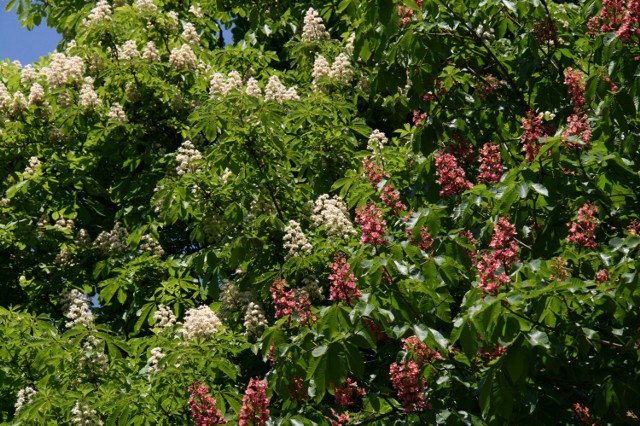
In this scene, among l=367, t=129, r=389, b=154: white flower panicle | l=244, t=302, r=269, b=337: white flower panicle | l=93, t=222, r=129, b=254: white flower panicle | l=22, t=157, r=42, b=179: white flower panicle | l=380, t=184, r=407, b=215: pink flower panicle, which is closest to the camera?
l=380, t=184, r=407, b=215: pink flower panicle

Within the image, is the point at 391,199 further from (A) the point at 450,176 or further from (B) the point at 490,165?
(B) the point at 490,165

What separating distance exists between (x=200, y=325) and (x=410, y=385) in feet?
6.55

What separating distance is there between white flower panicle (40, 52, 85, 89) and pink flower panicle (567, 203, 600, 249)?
5.12 m

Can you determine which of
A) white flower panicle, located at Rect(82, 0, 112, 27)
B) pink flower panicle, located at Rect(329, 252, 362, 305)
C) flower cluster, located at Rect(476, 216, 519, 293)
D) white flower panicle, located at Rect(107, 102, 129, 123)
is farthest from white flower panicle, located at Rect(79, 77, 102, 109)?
flower cluster, located at Rect(476, 216, 519, 293)

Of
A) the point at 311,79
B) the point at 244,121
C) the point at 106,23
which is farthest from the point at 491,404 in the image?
the point at 106,23

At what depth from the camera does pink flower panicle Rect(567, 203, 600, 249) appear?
4.39 meters

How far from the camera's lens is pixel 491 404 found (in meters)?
4.01

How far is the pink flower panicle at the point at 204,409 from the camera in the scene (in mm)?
5035

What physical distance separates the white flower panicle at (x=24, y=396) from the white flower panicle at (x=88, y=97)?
2620 mm

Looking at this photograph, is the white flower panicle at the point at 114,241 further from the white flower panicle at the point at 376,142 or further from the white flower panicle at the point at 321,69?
the white flower panicle at the point at 376,142

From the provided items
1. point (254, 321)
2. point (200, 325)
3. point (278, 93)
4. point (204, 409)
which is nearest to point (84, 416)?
point (200, 325)

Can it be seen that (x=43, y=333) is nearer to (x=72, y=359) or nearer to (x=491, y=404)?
(x=72, y=359)

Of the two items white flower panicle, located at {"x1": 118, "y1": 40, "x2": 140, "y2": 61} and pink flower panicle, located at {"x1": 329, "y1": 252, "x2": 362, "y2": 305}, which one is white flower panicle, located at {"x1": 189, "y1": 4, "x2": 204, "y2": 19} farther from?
pink flower panicle, located at {"x1": 329, "y1": 252, "x2": 362, "y2": 305}

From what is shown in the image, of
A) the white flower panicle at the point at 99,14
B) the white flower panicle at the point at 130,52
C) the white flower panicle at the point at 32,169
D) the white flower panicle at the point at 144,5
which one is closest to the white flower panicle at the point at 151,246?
the white flower panicle at the point at 32,169
